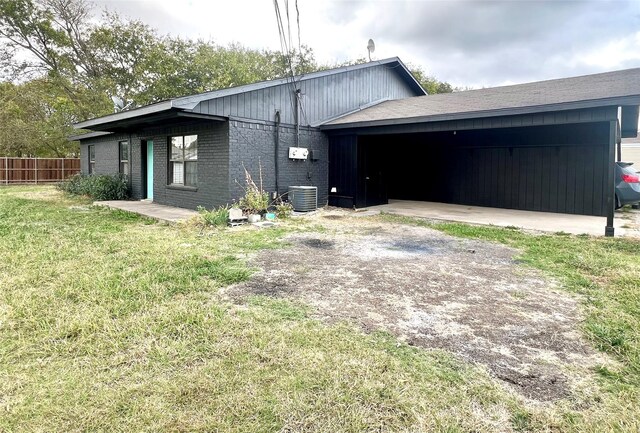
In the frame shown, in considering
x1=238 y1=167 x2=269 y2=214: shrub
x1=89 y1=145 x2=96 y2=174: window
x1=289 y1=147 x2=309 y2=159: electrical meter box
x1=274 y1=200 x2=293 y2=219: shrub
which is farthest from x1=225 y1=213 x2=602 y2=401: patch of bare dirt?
x1=89 y1=145 x2=96 y2=174: window

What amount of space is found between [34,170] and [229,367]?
24437 mm

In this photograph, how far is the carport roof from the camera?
6.14 meters

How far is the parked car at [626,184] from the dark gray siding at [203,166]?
29.5 ft

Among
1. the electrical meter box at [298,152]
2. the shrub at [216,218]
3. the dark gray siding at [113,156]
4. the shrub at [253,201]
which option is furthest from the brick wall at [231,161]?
the shrub at [216,218]

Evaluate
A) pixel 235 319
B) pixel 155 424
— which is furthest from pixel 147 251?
pixel 155 424

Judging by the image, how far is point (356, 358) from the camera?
7.44ft

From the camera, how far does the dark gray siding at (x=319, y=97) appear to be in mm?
8297

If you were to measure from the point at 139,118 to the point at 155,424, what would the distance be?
843 centimetres

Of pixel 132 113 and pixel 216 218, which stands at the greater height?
pixel 132 113

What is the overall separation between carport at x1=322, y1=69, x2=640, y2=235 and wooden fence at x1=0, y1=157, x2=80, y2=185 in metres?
18.7

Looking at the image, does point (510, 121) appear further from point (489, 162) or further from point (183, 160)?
point (183, 160)

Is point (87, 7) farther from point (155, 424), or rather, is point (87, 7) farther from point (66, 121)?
point (155, 424)

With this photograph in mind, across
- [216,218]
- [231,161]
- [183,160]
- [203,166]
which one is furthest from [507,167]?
[183,160]

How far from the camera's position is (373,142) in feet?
34.1
